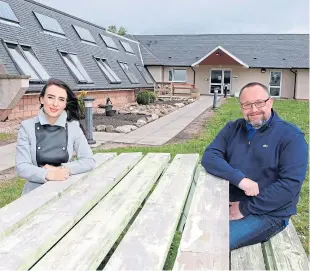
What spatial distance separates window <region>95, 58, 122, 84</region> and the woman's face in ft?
58.2

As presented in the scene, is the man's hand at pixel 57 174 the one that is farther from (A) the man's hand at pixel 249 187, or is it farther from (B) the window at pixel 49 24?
(B) the window at pixel 49 24

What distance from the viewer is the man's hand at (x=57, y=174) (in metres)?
2.97

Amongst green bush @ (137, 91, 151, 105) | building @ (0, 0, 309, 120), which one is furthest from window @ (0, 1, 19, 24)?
green bush @ (137, 91, 151, 105)

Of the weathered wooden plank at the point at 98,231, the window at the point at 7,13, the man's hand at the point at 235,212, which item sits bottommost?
the man's hand at the point at 235,212

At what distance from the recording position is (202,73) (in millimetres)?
35219

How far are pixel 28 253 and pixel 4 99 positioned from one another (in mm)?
10723

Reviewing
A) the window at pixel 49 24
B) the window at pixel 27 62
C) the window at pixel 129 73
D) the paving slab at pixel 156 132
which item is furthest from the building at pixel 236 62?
the paving slab at pixel 156 132

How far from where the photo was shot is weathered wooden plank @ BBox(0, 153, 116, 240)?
2008 millimetres

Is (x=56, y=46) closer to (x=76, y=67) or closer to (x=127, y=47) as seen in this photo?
(x=76, y=67)

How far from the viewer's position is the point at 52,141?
3.26m

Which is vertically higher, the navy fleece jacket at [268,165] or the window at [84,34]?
the window at [84,34]

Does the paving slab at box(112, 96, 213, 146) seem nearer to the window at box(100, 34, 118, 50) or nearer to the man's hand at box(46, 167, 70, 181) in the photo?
the man's hand at box(46, 167, 70, 181)

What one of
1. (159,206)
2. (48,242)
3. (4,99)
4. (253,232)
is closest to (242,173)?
(253,232)

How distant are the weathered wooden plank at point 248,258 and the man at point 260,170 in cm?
4
